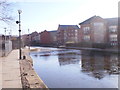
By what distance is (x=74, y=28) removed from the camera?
10512 cm

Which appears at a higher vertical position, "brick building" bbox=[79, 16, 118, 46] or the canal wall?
"brick building" bbox=[79, 16, 118, 46]

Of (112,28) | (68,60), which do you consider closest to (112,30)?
(112,28)

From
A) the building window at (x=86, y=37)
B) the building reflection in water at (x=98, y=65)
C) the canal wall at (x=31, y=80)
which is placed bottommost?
the building reflection in water at (x=98, y=65)

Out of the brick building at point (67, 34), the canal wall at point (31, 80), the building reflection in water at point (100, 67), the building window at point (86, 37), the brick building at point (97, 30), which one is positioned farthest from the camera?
the brick building at point (67, 34)

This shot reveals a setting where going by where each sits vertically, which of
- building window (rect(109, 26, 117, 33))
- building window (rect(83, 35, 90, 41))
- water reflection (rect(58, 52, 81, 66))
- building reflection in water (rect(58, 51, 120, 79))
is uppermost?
building window (rect(109, 26, 117, 33))

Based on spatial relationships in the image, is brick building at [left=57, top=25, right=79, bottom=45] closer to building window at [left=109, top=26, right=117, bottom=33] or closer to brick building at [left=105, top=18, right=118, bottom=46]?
brick building at [left=105, top=18, right=118, bottom=46]

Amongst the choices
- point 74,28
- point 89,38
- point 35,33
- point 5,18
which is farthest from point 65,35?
point 5,18

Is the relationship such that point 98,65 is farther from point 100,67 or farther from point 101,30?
point 101,30

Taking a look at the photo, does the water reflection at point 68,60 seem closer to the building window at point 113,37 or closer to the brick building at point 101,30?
the building window at point 113,37

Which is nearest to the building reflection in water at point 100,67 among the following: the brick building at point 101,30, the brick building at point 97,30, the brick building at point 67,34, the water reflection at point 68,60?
the water reflection at point 68,60

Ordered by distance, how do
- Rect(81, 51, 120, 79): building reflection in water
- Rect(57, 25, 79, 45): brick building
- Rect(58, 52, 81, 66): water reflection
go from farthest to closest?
Rect(57, 25, 79, 45): brick building → Rect(58, 52, 81, 66): water reflection → Rect(81, 51, 120, 79): building reflection in water

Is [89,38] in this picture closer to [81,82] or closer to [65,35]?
[65,35]

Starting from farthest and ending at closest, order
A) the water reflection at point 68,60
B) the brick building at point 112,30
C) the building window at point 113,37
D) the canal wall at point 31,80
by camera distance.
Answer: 1. the building window at point 113,37
2. the brick building at point 112,30
3. the water reflection at point 68,60
4. the canal wall at point 31,80

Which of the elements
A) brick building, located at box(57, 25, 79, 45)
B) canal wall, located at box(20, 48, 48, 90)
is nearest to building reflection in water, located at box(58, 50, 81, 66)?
canal wall, located at box(20, 48, 48, 90)
